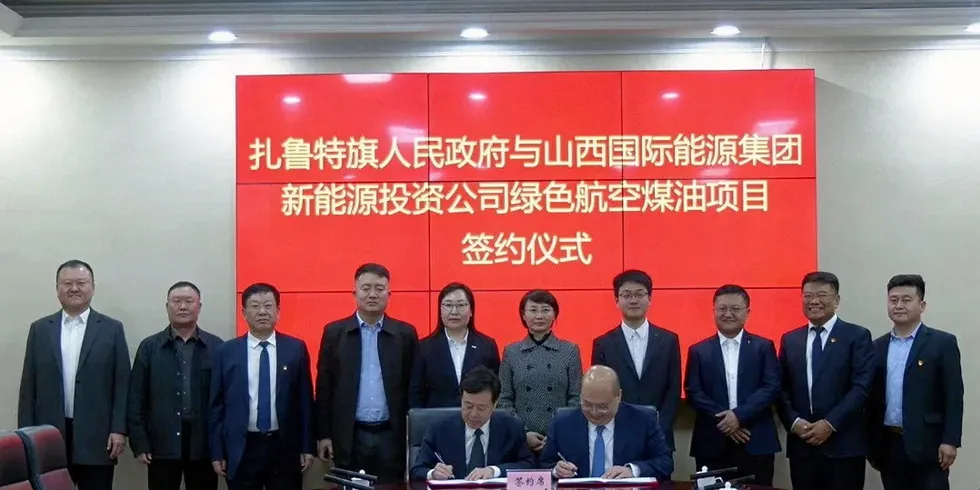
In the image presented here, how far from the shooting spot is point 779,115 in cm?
648

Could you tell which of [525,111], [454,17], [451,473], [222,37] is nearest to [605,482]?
[451,473]

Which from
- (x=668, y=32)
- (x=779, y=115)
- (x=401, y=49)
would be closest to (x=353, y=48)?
(x=401, y=49)

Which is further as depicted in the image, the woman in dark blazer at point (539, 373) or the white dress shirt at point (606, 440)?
the woman in dark blazer at point (539, 373)

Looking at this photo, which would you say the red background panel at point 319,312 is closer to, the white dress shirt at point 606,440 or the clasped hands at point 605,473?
the white dress shirt at point 606,440

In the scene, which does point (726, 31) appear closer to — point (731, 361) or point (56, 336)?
point (731, 361)

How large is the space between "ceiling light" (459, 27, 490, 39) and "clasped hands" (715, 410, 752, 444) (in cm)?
254

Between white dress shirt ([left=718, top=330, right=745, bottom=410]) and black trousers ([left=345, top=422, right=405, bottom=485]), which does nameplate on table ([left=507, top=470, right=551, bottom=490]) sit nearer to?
black trousers ([left=345, top=422, right=405, bottom=485])

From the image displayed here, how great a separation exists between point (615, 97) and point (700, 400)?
1852 millimetres

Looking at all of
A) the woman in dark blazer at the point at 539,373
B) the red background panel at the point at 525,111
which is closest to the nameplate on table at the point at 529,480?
the woman in dark blazer at the point at 539,373

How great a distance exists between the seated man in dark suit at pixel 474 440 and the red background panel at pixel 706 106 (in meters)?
2.24

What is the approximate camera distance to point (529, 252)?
6.49 meters

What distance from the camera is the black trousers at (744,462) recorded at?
5.84 meters

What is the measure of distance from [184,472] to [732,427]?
3.02m

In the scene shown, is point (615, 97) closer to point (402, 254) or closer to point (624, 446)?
point (402, 254)
